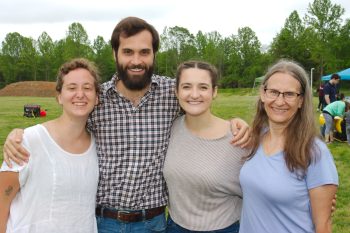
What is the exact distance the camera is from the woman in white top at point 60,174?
2.86 metres

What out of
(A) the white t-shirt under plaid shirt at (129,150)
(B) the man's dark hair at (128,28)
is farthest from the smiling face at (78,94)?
(B) the man's dark hair at (128,28)

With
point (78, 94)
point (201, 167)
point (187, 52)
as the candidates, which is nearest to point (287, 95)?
point (201, 167)

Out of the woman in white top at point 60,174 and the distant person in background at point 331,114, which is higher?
the woman in white top at point 60,174

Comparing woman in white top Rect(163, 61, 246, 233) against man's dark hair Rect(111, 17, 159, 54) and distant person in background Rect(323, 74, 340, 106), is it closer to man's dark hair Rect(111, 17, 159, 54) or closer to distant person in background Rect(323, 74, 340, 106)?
man's dark hair Rect(111, 17, 159, 54)

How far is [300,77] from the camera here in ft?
9.36

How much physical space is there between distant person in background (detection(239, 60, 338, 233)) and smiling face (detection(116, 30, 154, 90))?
39.3 inches

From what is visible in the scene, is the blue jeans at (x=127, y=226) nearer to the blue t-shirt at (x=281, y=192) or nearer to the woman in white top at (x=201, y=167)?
the woman in white top at (x=201, y=167)

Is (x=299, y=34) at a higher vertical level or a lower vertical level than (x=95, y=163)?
higher

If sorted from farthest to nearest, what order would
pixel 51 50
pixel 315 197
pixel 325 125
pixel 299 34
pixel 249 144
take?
pixel 51 50 < pixel 299 34 < pixel 325 125 < pixel 249 144 < pixel 315 197

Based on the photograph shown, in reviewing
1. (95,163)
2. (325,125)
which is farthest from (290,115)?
(325,125)

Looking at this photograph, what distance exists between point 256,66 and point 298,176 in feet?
223

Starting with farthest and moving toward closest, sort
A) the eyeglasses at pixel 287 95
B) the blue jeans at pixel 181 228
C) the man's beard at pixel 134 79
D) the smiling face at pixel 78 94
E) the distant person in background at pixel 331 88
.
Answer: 1. the distant person in background at pixel 331 88
2. the man's beard at pixel 134 79
3. the blue jeans at pixel 181 228
4. the smiling face at pixel 78 94
5. the eyeglasses at pixel 287 95

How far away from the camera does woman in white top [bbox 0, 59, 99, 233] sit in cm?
286

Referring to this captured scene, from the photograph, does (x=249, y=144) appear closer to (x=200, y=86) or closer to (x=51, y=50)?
(x=200, y=86)
